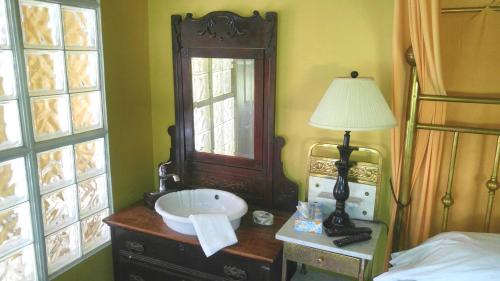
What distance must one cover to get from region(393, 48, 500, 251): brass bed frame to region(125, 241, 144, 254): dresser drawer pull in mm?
1237

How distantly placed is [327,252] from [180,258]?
0.71 meters

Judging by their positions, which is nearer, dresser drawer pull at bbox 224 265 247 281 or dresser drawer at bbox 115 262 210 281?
dresser drawer pull at bbox 224 265 247 281

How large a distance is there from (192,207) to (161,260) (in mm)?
331

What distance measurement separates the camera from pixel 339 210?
1691 millimetres

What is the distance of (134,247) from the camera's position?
6.34ft

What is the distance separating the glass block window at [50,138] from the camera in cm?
154

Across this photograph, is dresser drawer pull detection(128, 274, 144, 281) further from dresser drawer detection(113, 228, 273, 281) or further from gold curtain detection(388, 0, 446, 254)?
gold curtain detection(388, 0, 446, 254)

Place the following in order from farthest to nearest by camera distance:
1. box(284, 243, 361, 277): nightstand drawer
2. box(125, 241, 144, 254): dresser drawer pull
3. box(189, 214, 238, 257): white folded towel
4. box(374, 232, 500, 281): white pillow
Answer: box(125, 241, 144, 254): dresser drawer pull < box(189, 214, 238, 257): white folded towel < box(284, 243, 361, 277): nightstand drawer < box(374, 232, 500, 281): white pillow

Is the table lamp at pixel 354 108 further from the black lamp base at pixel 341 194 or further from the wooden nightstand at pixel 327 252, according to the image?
the wooden nightstand at pixel 327 252

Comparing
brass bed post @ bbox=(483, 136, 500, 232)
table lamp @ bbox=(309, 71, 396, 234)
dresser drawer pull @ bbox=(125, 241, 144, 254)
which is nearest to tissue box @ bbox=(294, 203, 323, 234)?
table lamp @ bbox=(309, 71, 396, 234)

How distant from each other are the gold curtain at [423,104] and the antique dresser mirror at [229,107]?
1.95 feet

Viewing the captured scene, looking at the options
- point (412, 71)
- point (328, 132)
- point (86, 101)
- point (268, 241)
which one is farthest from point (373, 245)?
point (86, 101)

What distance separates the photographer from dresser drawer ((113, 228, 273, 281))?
5.47 ft

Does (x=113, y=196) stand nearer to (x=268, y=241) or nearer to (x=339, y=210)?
(x=268, y=241)
